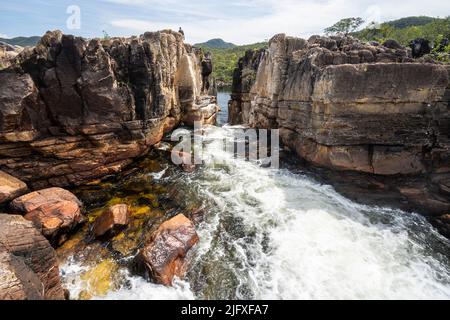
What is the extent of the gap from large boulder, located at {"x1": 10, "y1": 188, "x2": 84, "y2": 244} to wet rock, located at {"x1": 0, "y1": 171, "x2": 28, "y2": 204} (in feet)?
1.74

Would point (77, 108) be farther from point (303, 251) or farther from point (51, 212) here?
point (303, 251)

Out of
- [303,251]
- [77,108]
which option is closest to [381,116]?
[303,251]

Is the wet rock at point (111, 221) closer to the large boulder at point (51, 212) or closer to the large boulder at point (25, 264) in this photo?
the large boulder at point (51, 212)

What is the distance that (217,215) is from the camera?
8859mm

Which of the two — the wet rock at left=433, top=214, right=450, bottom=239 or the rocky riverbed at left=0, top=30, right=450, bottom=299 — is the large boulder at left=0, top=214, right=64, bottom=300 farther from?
the wet rock at left=433, top=214, right=450, bottom=239

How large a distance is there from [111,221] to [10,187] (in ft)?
13.0

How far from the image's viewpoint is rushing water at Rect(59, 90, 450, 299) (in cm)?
605

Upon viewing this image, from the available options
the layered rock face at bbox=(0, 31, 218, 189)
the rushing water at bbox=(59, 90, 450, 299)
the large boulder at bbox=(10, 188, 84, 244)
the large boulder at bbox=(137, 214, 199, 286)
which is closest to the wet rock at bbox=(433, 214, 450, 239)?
the rushing water at bbox=(59, 90, 450, 299)

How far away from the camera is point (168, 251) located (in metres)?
6.62

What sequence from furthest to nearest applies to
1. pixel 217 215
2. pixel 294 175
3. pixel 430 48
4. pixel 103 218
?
1. pixel 430 48
2. pixel 294 175
3. pixel 217 215
4. pixel 103 218

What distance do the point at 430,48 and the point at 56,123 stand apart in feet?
106

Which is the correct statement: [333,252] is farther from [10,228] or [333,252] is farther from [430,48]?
[430,48]
